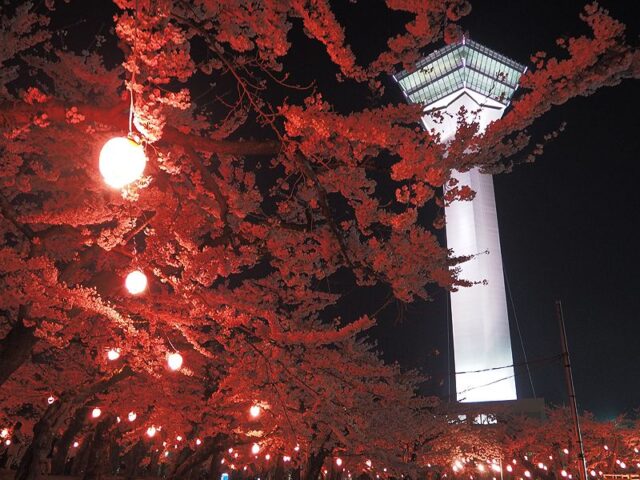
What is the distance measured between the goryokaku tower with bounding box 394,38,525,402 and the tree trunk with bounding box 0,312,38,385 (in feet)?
168

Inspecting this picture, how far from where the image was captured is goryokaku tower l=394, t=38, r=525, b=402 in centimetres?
5853

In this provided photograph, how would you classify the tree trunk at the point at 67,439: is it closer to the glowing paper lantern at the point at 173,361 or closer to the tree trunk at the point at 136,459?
the tree trunk at the point at 136,459

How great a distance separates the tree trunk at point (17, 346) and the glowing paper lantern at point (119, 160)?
4.97 m

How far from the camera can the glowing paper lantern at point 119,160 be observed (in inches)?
161

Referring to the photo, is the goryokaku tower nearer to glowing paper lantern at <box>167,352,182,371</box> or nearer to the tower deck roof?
the tower deck roof

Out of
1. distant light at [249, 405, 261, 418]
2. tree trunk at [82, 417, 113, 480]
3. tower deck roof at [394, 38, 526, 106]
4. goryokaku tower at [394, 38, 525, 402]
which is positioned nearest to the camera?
distant light at [249, 405, 261, 418]

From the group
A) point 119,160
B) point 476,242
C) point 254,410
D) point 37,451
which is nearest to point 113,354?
point 37,451

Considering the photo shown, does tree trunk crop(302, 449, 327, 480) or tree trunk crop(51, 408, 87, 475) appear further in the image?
tree trunk crop(51, 408, 87, 475)

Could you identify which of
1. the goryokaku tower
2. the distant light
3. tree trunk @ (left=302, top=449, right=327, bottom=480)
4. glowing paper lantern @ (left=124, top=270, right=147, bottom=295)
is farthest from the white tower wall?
glowing paper lantern @ (left=124, top=270, right=147, bottom=295)

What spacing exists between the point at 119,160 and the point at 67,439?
Answer: 18.8 meters

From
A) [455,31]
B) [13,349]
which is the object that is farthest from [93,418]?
[455,31]

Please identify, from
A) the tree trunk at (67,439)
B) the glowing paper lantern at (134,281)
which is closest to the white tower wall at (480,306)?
the tree trunk at (67,439)

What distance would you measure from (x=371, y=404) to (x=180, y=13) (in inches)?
668

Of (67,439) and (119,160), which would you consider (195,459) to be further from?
(119,160)
